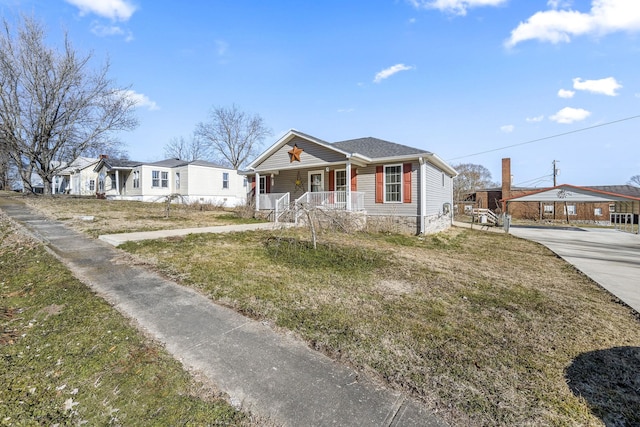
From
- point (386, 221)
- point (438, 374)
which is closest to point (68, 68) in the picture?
point (386, 221)

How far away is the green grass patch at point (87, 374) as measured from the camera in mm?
1981

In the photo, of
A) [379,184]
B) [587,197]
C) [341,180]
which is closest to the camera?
[379,184]

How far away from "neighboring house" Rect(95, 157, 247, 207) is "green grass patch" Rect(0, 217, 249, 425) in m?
22.2

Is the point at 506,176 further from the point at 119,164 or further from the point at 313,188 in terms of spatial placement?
the point at 119,164

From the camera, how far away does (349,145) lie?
53.4 ft

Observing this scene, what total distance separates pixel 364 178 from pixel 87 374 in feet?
41.7

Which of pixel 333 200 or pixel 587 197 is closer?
pixel 333 200

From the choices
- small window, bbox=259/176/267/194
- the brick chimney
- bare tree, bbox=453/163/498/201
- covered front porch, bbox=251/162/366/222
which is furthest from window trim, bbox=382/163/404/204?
bare tree, bbox=453/163/498/201

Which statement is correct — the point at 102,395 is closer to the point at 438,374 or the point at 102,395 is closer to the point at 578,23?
the point at 438,374

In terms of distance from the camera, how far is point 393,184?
13.2 meters

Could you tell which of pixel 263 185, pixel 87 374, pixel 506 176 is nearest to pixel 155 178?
pixel 263 185

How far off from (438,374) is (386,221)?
10.7 metres

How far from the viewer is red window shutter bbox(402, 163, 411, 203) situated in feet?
41.8

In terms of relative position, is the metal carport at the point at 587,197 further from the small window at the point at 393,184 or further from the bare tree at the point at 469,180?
the bare tree at the point at 469,180
